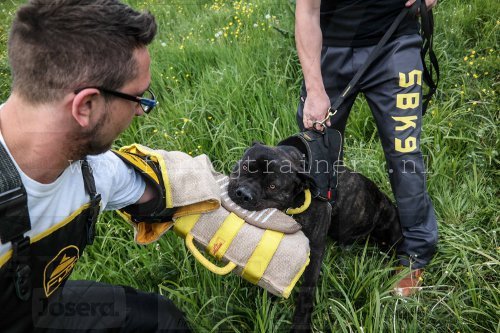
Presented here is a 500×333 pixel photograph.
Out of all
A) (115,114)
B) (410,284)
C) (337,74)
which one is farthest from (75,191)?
(410,284)

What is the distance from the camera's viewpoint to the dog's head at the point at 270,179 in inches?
90.1

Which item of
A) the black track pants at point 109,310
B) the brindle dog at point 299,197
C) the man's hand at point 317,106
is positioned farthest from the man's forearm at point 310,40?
the black track pants at point 109,310

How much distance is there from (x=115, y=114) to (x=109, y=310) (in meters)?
0.87

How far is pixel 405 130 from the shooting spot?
2.37 metres

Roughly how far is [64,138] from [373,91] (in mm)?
1671

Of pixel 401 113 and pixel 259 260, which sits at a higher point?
pixel 401 113

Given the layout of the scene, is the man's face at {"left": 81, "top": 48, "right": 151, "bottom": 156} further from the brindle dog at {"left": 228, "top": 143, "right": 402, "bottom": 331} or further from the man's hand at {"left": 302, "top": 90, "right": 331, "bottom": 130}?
the man's hand at {"left": 302, "top": 90, "right": 331, "bottom": 130}

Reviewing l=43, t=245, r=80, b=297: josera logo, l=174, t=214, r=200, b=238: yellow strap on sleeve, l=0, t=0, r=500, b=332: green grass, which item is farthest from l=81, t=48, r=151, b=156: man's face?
l=0, t=0, r=500, b=332: green grass

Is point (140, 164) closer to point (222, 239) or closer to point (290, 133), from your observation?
point (222, 239)

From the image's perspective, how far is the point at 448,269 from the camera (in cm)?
249

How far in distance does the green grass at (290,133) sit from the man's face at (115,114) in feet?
3.37

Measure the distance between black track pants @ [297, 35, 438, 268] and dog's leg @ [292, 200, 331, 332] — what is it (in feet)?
1.60

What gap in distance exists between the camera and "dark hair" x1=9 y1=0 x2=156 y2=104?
4.42 ft

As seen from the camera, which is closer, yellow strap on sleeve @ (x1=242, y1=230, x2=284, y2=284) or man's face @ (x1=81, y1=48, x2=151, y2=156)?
man's face @ (x1=81, y1=48, x2=151, y2=156)
